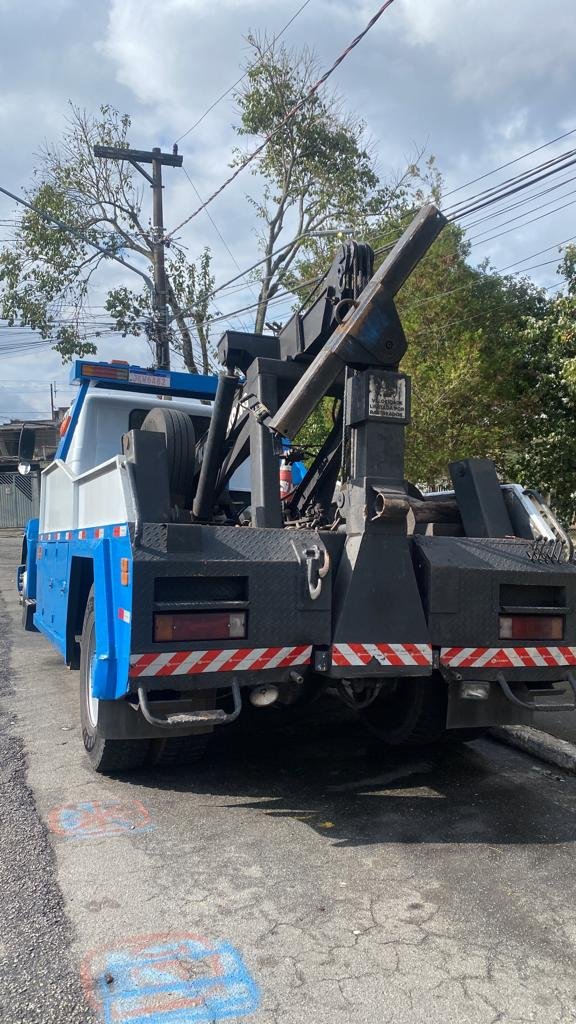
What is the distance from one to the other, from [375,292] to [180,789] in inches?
119

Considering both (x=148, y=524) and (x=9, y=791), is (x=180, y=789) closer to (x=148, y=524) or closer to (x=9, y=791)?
(x=9, y=791)

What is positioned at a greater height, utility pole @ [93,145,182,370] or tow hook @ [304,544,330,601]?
utility pole @ [93,145,182,370]

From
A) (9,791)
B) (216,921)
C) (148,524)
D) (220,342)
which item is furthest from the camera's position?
(220,342)

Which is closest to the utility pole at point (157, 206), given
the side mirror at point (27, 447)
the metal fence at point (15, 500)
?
the side mirror at point (27, 447)

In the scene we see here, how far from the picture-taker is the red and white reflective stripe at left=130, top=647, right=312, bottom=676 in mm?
3961

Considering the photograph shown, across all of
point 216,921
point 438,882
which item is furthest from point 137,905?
point 438,882

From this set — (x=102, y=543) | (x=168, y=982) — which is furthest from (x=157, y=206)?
(x=168, y=982)

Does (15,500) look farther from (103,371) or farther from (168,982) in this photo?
(168,982)

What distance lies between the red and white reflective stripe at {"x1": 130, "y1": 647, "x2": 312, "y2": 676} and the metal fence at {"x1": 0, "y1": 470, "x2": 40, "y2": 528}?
34.2 metres

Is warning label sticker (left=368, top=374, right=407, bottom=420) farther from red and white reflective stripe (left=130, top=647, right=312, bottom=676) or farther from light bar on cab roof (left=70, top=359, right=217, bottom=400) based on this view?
light bar on cab roof (left=70, top=359, right=217, bottom=400)

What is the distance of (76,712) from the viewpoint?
6.68 m

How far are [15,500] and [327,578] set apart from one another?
35255 millimetres

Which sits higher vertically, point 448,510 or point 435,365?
point 435,365

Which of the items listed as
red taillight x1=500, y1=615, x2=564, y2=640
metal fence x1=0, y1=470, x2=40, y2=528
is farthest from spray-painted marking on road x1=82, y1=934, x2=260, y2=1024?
metal fence x1=0, y1=470, x2=40, y2=528
